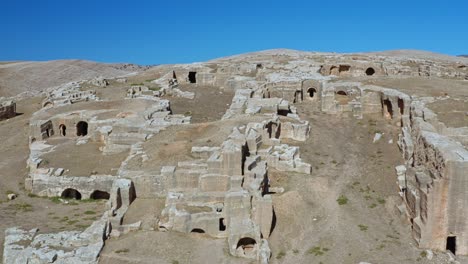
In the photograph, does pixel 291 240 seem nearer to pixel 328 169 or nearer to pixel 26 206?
pixel 328 169

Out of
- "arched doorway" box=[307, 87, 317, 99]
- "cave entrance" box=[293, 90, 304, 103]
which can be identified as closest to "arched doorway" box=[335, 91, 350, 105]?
"arched doorway" box=[307, 87, 317, 99]

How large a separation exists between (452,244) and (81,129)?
21.9m

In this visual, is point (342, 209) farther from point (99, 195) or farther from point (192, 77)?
point (192, 77)

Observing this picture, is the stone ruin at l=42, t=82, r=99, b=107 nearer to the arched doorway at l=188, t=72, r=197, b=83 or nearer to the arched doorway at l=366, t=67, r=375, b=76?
the arched doorway at l=188, t=72, r=197, b=83

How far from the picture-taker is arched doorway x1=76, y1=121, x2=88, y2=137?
3033cm

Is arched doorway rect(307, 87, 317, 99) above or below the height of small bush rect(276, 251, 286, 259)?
above

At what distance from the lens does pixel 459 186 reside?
640 inches

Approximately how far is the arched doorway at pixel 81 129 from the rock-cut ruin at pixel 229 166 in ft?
0.22

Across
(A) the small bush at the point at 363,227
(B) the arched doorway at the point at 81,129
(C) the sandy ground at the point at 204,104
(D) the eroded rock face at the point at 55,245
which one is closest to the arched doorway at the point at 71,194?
(D) the eroded rock face at the point at 55,245

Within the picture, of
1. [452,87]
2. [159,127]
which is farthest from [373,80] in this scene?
[159,127]

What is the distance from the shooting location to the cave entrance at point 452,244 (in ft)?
55.2

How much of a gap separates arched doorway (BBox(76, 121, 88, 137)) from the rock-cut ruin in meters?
0.07

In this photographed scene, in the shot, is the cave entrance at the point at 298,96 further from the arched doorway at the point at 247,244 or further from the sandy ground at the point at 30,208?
the arched doorway at the point at 247,244

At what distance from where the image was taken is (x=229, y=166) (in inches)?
776
